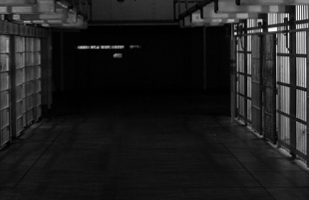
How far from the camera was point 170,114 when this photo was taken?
2386 cm

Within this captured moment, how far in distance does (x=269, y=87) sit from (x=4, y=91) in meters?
6.16

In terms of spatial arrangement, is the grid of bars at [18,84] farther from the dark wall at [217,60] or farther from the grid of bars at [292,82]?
the dark wall at [217,60]

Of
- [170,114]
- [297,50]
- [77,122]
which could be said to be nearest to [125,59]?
[170,114]

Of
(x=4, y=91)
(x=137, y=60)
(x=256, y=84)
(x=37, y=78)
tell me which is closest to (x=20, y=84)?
(x=4, y=91)

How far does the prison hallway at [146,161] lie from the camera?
1080 cm

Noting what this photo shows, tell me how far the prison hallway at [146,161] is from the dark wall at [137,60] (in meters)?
13.4

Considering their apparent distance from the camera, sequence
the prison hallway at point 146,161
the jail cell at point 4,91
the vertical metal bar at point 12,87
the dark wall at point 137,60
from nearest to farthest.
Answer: the prison hallway at point 146,161, the jail cell at point 4,91, the vertical metal bar at point 12,87, the dark wall at point 137,60

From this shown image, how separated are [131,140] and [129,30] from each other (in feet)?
66.7

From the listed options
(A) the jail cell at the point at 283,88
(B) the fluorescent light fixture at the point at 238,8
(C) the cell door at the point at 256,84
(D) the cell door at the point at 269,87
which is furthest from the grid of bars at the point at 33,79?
(B) the fluorescent light fixture at the point at 238,8

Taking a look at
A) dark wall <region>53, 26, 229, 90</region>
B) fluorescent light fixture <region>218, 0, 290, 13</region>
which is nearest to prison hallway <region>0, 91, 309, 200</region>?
fluorescent light fixture <region>218, 0, 290, 13</region>

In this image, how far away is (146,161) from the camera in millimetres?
13789

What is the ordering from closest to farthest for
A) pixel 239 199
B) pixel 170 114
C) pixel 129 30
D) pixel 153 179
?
1. pixel 239 199
2. pixel 153 179
3. pixel 170 114
4. pixel 129 30

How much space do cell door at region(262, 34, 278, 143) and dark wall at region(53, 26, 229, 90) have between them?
20.4m

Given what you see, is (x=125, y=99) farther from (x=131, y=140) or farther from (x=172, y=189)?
(x=172, y=189)
